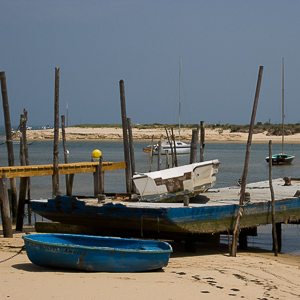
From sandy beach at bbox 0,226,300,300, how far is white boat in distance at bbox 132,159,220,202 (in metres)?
2.01

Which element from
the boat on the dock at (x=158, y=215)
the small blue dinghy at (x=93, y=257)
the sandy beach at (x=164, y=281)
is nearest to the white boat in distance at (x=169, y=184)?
the boat on the dock at (x=158, y=215)

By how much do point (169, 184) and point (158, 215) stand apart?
2.00 m

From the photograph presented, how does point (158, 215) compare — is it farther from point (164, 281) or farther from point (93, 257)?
point (164, 281)

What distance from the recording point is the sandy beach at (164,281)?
326 inches

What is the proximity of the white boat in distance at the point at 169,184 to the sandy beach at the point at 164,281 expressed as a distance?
79.3 inches

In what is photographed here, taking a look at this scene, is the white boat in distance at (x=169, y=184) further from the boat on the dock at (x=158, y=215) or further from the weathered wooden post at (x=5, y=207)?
the weathered wooden post at (x=5, y=207)

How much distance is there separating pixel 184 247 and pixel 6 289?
6341 mm

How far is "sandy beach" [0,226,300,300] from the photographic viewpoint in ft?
27.1

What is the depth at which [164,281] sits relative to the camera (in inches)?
363

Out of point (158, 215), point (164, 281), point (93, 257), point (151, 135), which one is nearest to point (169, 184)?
point (158, 215)

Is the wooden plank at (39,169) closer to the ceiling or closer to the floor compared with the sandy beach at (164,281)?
closer to the ceiling

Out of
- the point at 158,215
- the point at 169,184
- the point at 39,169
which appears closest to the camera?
the point at 158,215

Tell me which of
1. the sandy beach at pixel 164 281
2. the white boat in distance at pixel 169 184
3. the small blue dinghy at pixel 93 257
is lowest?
the sandy beach at pixel 164 281

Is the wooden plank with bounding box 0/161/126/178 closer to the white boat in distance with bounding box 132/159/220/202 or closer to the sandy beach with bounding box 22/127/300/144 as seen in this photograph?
the white boat in distance with bounding box 132/159/220/202
